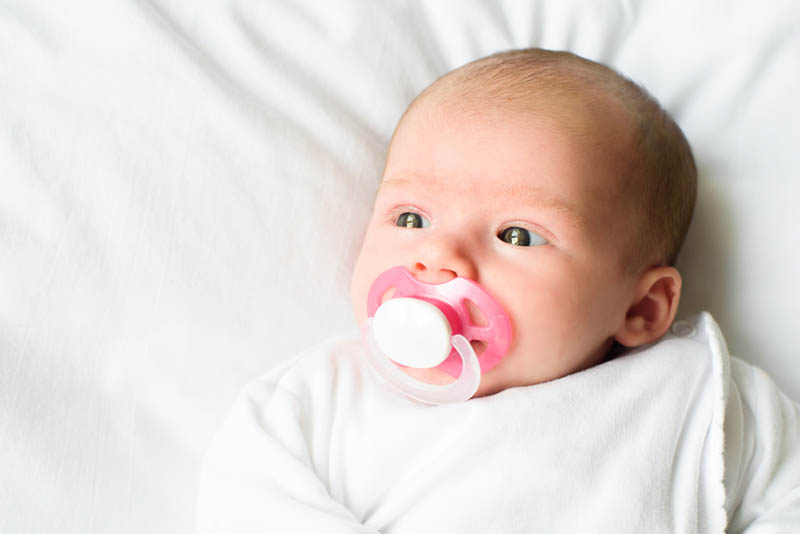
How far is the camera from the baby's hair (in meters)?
1.34

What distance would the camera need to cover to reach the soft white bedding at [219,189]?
1322mm

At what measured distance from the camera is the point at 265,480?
1.22 metres

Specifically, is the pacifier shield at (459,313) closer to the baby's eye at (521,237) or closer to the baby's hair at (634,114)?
the baby's eye at (521,237)

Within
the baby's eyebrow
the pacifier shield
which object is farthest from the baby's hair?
the pacifier shield

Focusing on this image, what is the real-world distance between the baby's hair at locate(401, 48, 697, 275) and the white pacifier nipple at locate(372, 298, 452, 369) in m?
0.35

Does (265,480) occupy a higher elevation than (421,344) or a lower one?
lower

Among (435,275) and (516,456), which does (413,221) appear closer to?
(435,275)

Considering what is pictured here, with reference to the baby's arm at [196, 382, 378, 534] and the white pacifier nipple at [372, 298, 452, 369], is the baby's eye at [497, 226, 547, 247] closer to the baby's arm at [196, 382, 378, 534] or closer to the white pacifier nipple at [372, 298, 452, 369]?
the white pacifier nipple at [372, 298, 452, 369]

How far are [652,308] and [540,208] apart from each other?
0.31 meters

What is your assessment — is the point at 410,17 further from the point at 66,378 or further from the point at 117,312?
the point at 66,378

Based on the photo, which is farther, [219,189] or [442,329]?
[219,189]

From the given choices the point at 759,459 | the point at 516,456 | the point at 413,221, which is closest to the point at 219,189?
the point at 413,221

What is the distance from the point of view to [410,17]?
1702 millimetres

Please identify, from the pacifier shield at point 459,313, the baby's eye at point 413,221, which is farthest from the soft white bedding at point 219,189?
the pacifier shield at point 459,313
